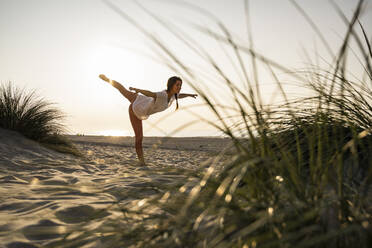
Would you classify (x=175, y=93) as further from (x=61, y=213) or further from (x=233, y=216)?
(x=233, y=216)

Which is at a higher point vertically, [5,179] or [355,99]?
[355,99]

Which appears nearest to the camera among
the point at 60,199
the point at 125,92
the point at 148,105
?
the point at 60,199

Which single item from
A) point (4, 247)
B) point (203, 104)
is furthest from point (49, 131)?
point (203, 104)

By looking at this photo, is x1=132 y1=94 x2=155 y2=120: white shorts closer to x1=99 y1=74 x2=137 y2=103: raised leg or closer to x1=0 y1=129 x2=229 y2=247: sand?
x1=99 y1=74 x2=137 y2=103: raised leg

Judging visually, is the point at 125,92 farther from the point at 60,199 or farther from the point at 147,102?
the point at 60,199

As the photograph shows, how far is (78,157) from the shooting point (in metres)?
4.83

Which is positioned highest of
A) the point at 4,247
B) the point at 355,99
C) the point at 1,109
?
the point at 1,109

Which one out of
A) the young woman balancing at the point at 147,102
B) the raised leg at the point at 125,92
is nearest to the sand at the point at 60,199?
the young woman balancing at the point at 147,102

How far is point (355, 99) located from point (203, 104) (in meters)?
1.04

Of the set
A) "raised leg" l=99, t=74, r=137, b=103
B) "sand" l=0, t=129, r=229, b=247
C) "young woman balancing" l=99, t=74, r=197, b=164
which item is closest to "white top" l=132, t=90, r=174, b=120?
"young woman balancing" l=99, t=74, r=197, b=164

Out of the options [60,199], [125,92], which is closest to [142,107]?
[125,92]

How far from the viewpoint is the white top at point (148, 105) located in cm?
466

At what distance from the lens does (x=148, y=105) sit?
4.77 meters

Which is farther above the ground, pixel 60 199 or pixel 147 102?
pixel 147 102
